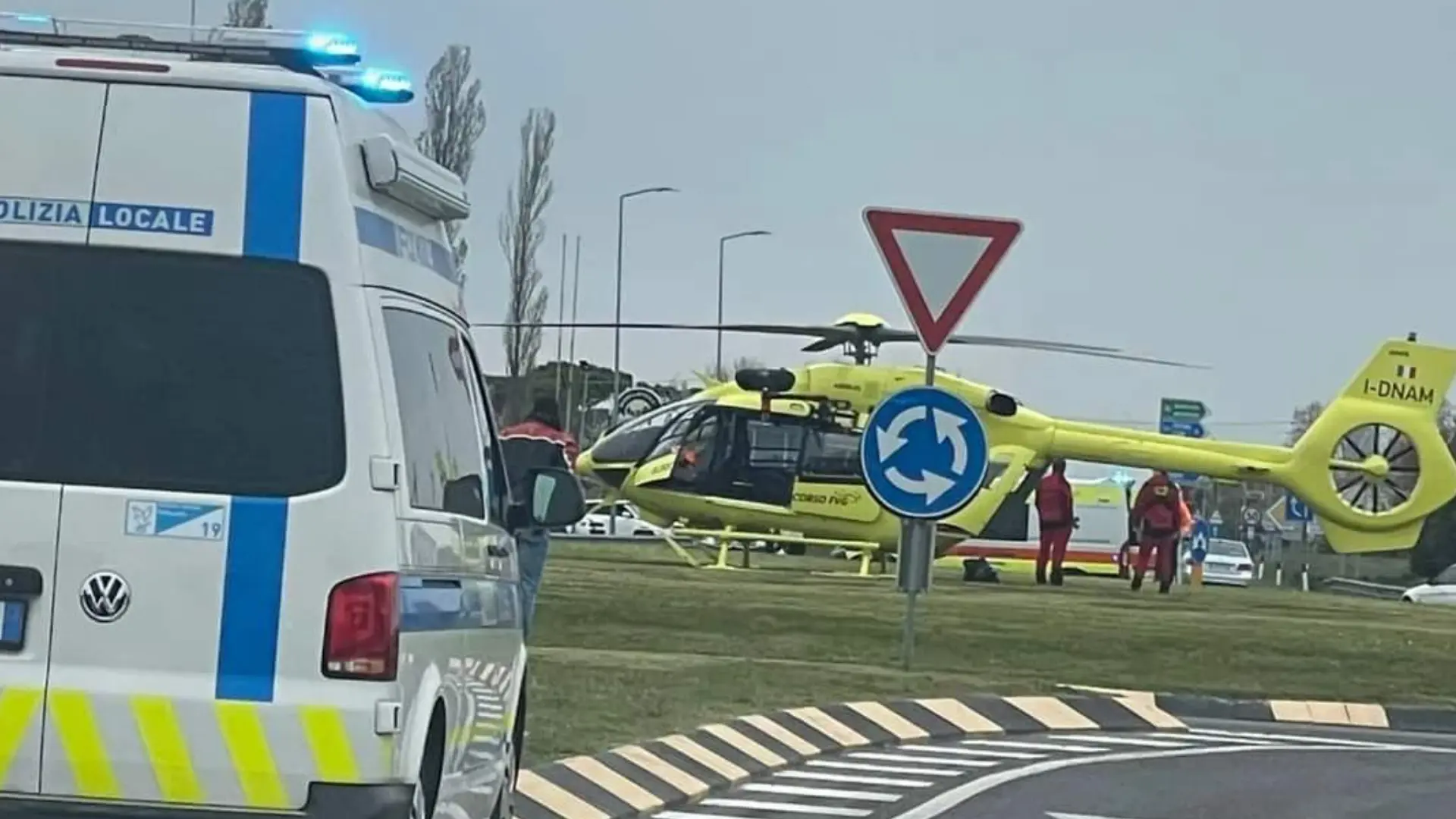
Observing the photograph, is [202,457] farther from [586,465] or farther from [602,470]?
[586,465]

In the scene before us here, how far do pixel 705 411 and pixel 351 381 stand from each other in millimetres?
29287

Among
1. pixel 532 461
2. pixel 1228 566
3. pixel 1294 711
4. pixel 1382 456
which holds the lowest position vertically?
pixel 1294 711

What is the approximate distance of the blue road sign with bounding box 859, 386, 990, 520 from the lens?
48.2ft

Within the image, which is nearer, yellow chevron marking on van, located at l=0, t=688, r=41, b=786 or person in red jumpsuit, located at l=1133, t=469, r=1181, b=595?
yellow chevron marking on van, located at l=0, t=688, r=41, b=786

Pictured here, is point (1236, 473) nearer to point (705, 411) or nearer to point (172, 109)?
point (705, 411)

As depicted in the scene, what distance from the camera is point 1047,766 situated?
41.9 feet

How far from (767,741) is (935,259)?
11.4 ft

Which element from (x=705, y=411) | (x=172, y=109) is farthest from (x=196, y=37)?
(x=705, y=411)

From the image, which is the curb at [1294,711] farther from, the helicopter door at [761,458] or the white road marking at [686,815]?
the helicopter door at [761,458]

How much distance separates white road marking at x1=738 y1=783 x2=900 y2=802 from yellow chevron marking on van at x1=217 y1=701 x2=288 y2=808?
5.76 meters

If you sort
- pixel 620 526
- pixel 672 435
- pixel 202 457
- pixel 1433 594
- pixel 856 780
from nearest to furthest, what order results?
pixel 202 457
pixel 856 780
pixel 672 435
pixel 1433 594
pixel 620 526

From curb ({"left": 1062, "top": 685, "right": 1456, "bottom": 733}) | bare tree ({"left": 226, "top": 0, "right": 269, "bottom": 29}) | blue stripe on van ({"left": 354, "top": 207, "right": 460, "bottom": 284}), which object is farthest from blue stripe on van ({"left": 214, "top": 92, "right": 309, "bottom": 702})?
bare tree ({"left": 226, "top": 0, "right": 269, "bottom": 29})

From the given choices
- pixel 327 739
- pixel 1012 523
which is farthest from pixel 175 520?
pixel 1012 523

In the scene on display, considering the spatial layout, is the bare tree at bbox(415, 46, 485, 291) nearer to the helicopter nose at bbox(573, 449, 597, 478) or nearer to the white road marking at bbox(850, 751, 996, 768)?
the helicopter nose at bbox(573, 449, 597, 478)
